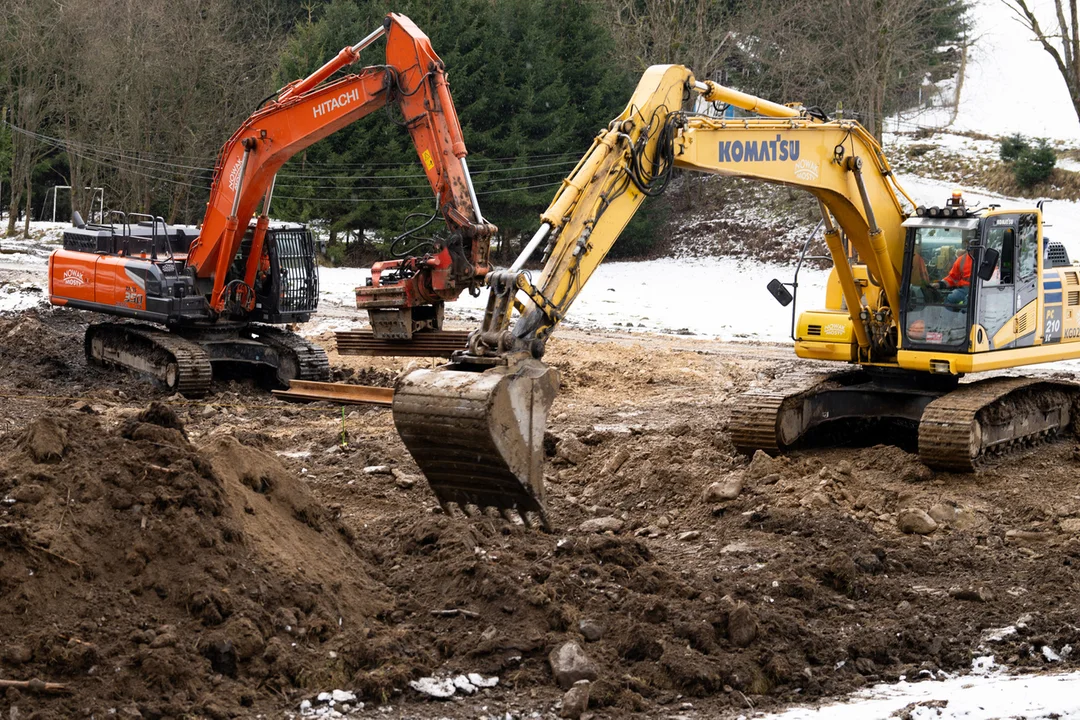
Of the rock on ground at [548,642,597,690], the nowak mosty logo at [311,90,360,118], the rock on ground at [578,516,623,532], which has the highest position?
the nowak mosty logo at [311,90,360,118]

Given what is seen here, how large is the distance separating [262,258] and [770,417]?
281 inches

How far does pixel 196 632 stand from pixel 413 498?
A: 349cm

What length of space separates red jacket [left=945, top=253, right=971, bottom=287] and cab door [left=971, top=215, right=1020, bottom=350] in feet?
0.33

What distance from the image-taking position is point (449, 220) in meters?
12.5

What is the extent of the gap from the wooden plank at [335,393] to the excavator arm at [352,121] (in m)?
1.29

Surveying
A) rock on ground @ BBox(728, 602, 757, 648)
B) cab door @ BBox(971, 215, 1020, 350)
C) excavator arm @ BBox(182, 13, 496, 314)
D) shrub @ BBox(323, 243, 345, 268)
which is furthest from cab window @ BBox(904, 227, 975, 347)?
shrub @ BBox(323, 243, 345, 268)

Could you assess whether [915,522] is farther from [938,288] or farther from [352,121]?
[352,121]

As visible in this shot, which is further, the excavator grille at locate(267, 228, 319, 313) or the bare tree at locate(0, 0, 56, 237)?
the bare tree at locate(0, 0, 56, 237)

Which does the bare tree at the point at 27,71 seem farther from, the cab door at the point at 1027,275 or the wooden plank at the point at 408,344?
the cab door at the point at 1027,275

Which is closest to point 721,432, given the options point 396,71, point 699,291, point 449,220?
point 449,220

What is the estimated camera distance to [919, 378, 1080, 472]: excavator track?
9922 mm

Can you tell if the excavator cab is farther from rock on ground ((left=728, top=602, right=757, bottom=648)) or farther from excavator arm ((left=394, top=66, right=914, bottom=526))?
rock on ground ((left=728, top=602, right=757, bottom=648))

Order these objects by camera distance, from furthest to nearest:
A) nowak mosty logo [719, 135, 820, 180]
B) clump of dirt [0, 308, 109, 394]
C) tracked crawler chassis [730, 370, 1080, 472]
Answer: clump of dirt [0, 308, 109, 394] → tracked crawler chassis [730, 370, 1080, 472] → nowak mosty logo [719, 135, 820, 180]

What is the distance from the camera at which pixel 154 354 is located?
48.7 ft
